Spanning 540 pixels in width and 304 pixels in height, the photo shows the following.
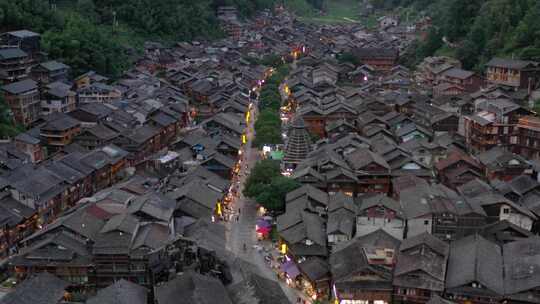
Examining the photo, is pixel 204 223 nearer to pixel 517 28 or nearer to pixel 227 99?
pixel 227 99

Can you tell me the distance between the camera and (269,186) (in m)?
35.0

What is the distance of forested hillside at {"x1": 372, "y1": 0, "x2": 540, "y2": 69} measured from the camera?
59656 mm

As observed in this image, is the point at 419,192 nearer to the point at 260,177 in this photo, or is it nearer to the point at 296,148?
the point at 260,177

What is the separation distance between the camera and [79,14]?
7906 centimetres

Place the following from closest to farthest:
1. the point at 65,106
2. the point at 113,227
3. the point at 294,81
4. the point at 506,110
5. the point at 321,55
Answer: the point at 113,227 → the point at 506,110 → the point at 65,106 → the point at 294,81 → the point at 321,55

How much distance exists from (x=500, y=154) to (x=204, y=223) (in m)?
20.6

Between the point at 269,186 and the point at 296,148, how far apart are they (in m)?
7.61

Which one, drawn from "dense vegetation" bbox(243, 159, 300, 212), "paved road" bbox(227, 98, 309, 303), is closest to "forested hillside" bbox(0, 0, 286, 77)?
"paved road" bbox(227, 98, 309, 303)

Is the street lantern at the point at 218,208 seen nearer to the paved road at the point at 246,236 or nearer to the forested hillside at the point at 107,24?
the paved road at the point at 246,236

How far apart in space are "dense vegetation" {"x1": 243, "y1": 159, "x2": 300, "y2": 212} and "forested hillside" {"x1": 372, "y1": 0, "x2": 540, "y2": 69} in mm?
33294

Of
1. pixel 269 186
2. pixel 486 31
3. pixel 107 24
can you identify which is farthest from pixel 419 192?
pixel 107 24

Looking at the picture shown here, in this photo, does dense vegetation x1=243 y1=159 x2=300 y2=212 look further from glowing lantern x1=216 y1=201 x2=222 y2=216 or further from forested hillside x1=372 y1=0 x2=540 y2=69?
forested hillside x1=372 y1=0 x2=540 y2=69

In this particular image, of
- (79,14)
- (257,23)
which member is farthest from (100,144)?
(257,23)

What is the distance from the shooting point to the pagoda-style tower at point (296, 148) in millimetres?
41625
